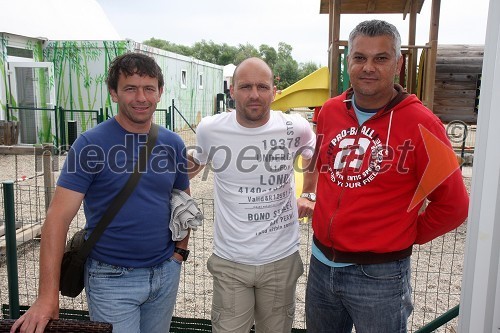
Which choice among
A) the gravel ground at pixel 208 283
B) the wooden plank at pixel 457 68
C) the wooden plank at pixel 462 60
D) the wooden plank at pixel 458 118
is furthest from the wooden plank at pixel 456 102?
the gravel ground at pixel 208 283

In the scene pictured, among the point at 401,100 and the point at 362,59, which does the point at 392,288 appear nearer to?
the point at 401,100

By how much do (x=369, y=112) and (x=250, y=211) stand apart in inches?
35.0

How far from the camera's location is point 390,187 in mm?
2104

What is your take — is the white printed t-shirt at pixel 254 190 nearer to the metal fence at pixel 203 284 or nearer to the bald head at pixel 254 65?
the bald head at pixel 254 65

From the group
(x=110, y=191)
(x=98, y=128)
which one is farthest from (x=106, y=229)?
(x=98, y=128)

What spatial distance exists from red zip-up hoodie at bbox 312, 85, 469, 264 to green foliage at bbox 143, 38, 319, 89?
73.6m

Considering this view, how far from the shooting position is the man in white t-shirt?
8.62 ft

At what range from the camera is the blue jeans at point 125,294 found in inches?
87.0

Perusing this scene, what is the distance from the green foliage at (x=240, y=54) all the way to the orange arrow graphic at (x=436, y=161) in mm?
73714

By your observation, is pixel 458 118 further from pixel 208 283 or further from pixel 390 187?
pixel 390 187

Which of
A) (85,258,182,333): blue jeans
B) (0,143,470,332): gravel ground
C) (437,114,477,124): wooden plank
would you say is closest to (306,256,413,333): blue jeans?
(85,258,182,333): blue jeans

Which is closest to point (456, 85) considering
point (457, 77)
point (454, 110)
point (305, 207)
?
point (457, 77)

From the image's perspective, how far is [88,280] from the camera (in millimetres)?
2287

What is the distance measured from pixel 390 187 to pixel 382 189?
0.12 feet
